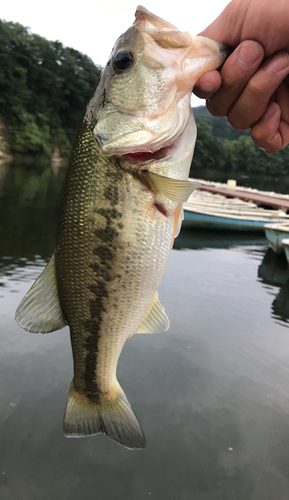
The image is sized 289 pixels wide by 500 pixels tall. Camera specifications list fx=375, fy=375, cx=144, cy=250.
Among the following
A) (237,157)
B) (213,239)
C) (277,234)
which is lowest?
(213,239)

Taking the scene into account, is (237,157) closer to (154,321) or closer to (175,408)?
(175,408)

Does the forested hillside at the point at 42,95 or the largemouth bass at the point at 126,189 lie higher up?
the forested hillside at the point at 42,95

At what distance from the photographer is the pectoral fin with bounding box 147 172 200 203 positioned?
1.79 metres

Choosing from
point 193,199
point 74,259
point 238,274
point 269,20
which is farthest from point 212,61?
point 193,199

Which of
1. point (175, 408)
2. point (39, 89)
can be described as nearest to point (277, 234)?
point (175, 408)

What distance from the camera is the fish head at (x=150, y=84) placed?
175cm

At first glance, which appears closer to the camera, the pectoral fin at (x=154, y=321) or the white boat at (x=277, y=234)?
the pectoral fin at (x=154, y=321)

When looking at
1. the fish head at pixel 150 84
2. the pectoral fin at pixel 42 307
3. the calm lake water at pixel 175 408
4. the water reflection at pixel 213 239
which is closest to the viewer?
the fish head at pixel 150 84

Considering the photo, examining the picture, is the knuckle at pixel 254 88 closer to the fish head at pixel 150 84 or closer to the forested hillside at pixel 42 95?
the fish head at pixel 150 84

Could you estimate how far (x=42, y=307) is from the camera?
211 centimetres

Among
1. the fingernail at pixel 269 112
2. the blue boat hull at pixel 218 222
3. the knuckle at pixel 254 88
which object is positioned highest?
the knuckle at pixel 254 88

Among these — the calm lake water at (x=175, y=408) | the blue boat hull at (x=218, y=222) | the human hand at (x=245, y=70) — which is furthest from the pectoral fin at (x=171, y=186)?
the blue boat hull at (x=218, y=222)

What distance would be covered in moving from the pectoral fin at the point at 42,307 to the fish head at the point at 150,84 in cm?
80

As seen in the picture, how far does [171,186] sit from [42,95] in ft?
208
